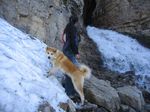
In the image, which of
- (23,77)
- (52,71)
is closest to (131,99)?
(52,71)

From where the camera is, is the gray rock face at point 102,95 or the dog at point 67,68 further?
the gray rock face at point 102,95

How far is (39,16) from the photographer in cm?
1292

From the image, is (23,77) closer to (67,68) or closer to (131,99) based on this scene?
(67,68)

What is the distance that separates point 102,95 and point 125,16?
41.5 ft

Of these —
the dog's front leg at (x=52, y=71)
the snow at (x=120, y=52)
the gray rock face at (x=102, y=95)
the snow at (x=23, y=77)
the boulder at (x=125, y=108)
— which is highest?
the snow at (x=23, y=77)

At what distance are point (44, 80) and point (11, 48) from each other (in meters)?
1.24

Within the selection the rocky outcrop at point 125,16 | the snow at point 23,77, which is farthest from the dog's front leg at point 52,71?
the rocky outcrop at point 125,16

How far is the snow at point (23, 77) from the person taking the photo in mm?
6695

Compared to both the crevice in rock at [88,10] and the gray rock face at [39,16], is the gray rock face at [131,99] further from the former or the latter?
the crevice in rock at [88,10]

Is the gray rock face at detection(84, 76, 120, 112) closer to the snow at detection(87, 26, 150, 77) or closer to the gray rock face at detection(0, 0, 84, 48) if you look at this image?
the gray rock face at detection(0, 0, 84, 48)

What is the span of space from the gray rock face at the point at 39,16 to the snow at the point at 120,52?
4068mm

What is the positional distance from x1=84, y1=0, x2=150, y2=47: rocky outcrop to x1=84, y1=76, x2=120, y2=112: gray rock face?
1008 cm

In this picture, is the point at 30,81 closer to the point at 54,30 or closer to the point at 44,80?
the point at 44,80

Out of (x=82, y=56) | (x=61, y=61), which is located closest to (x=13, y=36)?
(x=61, y=61)
